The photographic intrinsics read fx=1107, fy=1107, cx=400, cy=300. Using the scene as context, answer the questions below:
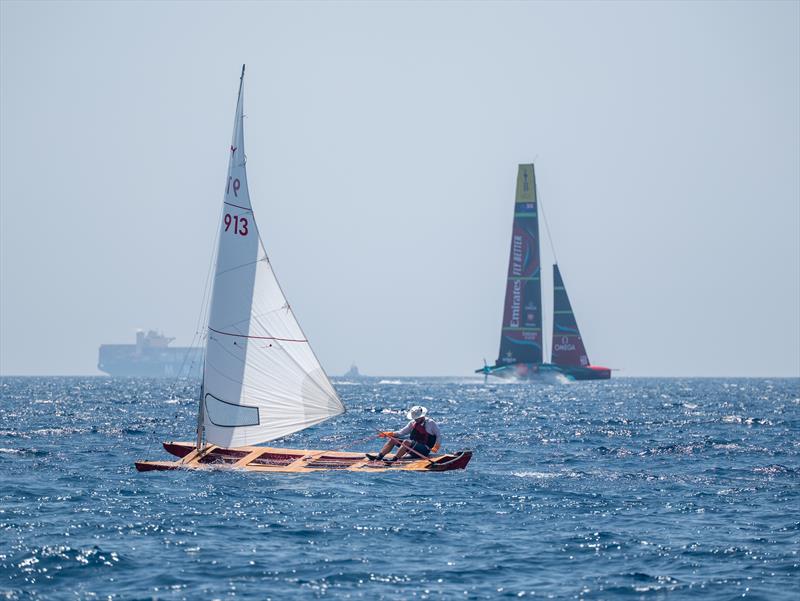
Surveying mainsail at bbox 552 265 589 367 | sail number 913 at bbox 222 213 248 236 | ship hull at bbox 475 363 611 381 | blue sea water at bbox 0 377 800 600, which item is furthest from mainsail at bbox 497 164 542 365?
sail number 913 at bbox 222 213 248 236

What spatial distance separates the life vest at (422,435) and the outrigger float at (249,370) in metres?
0.41

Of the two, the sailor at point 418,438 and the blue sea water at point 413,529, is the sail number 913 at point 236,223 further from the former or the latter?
the sailor at point 418,438

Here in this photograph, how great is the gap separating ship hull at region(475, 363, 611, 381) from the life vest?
316ft

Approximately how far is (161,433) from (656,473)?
21.7 metres

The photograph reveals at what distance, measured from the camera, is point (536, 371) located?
124m

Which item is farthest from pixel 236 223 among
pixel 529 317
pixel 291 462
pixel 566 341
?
pixel 566 341

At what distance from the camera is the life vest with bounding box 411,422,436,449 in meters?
27.6

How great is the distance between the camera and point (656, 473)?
1109 inches

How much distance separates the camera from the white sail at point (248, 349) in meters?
27.3

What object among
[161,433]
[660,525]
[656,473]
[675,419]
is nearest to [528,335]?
[675,419]

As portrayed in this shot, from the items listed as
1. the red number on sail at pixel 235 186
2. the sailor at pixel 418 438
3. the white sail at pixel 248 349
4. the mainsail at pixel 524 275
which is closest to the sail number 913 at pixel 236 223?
the white sail at pixel 248 349

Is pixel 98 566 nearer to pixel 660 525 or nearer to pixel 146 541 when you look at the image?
pixel 146 541

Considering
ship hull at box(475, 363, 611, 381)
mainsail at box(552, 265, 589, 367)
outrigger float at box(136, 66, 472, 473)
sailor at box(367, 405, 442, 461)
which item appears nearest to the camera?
outrigger float at box(136, 66, 472, 473)

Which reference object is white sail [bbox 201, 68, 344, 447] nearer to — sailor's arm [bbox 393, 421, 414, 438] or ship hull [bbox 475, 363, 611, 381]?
sailor's arm [bbox 393, 421, 414, 438]
